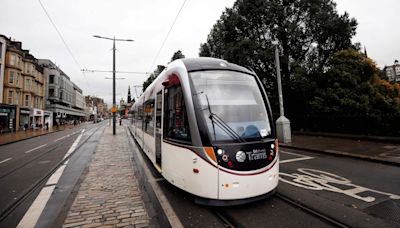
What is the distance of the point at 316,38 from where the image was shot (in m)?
19.4

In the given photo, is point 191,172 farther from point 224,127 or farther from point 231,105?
point 231,105

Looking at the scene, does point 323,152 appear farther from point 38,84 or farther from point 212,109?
point 38,84

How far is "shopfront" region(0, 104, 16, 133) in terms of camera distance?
2863cm

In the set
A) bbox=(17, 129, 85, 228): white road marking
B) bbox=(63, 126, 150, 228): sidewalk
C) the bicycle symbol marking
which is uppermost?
the bicycle symbol marking

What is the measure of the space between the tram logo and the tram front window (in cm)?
24

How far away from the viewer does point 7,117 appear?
2978 cm

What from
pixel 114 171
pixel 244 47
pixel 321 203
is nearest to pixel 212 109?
pixel 321 203

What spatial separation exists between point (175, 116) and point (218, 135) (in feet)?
3.97

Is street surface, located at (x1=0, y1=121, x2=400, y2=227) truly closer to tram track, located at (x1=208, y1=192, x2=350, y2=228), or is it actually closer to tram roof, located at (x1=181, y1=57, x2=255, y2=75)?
tram track, located at (x1=208, y1=192, x2=350, y2=228)

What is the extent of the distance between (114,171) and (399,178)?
8.06m

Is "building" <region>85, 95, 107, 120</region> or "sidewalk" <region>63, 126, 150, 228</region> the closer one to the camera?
"sidewalk" <region>63, 126, 150, 228</region>

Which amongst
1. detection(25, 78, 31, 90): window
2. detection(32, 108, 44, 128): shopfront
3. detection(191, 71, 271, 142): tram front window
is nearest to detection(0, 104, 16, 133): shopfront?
detection(25, 78, 31, 90): window

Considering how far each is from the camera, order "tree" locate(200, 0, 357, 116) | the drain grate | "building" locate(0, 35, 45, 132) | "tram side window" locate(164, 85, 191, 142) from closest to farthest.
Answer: the drain grate, "tram side window" locate(164, 85, 191, 142), "tree" locate(200, 0, 357, 116), "building" locate(0, 35, 45, 132)

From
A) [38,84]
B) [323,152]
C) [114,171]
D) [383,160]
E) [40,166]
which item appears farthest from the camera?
[38,84]
